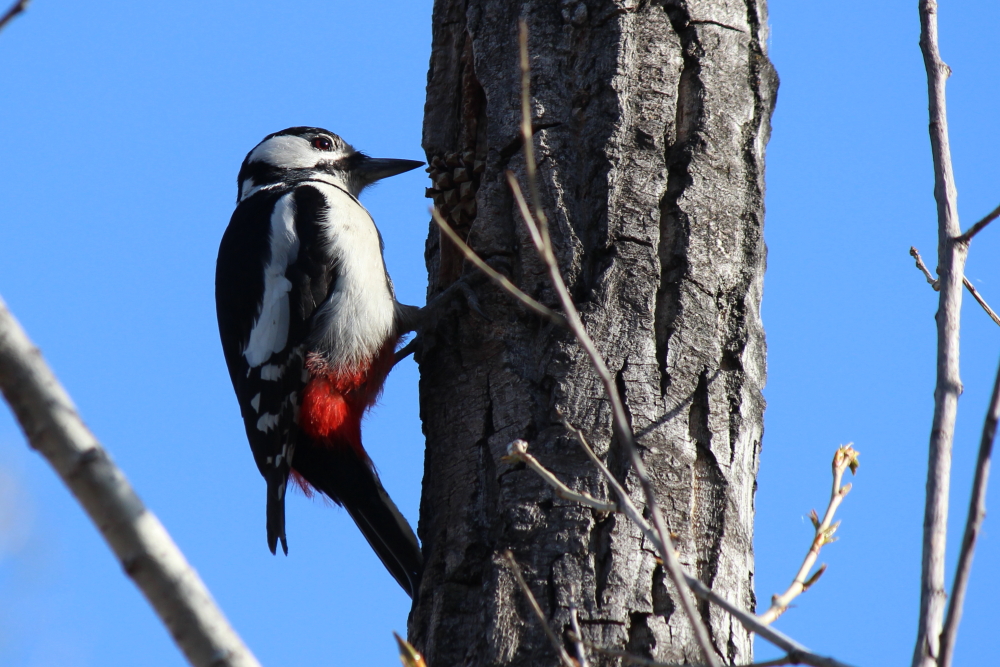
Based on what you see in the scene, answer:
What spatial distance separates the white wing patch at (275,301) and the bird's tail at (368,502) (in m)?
0.39

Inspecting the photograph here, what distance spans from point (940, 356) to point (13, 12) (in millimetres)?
1395

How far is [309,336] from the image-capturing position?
3648 mm

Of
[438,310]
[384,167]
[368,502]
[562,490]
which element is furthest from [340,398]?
[562,490]

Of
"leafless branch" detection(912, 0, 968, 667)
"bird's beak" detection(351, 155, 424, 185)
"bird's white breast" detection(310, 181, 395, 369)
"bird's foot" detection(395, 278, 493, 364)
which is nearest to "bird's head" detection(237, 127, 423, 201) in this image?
"bird's beak" detection(351, 155, 424, 185)

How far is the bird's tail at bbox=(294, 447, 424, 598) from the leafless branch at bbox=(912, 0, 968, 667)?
4.83 feet

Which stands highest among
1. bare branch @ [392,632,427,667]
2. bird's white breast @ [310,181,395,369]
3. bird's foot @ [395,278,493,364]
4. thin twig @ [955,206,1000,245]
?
bird's white breast @ [310,181,395,369]

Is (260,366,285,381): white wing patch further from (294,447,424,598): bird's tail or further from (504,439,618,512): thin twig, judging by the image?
(504,439,618,512): thin twig

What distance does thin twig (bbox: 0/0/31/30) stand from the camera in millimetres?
1209

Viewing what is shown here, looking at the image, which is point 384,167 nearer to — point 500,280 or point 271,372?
point 271,372

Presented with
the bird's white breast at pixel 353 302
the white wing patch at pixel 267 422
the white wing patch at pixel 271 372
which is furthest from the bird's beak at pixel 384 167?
the white wing patch at pixel 267 422

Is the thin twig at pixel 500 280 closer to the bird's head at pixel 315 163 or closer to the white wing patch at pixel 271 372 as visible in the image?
the white wing patch at pixel 271 372

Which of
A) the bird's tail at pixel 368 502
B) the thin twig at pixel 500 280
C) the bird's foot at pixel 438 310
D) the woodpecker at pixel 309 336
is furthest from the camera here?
the woodpecker at pixel 309 336

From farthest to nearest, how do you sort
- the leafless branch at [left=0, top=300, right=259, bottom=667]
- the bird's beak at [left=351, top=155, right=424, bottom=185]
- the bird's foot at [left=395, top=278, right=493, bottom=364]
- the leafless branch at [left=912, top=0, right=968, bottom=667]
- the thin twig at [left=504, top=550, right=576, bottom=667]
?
the bird's beak at [left=351, top=155, right=424, bottom=185] < the bird's foot at [left=395, top=278, right=493, bottom=364] < the thin twig at [left=504, top=550, right=576, bottom=667] < the leafless branch at [left=912, top=0, right=968, bottom=667] < the leafless branch at [left=0, top=300, right=259, bottom=667]

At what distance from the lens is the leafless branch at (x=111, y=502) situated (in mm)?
1124
